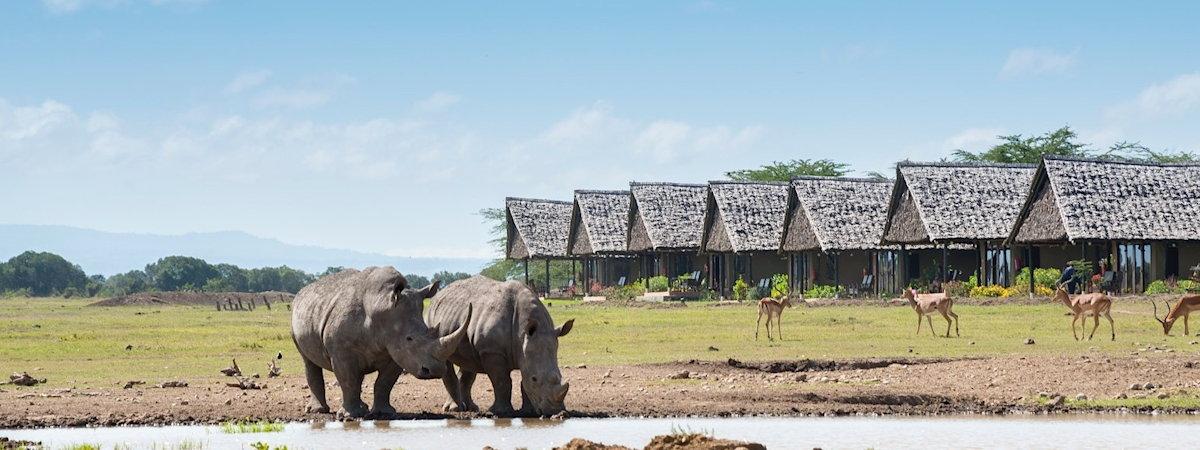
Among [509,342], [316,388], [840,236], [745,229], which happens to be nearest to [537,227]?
[745,229]

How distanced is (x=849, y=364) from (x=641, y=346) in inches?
235

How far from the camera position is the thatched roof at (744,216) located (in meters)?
61.8

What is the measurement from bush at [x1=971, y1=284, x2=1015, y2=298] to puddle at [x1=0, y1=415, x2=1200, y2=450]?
2787 cm

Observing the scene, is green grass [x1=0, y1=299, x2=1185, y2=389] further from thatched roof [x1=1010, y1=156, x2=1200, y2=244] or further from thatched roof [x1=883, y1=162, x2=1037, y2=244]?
thatched roof [x1=883, y1=162, x2=1037, y2=244]

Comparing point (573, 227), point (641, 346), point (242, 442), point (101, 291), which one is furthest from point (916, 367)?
point (101, 291)

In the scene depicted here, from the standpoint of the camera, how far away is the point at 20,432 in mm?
17906

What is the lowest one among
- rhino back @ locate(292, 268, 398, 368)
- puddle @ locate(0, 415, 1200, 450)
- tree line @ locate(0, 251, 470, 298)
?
puddle @ locate(0, 415, 1200, 450)

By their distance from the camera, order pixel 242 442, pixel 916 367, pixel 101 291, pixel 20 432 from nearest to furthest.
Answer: pixel 242 442 → pixel 20 432 → pixel 916 367 → pixel 101 291

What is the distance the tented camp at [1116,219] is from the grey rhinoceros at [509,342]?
30018 millimetres

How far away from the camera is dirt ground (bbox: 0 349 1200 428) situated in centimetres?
1953

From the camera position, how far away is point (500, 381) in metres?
18.2

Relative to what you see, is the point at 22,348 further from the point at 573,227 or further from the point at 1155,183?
the point at 573,227

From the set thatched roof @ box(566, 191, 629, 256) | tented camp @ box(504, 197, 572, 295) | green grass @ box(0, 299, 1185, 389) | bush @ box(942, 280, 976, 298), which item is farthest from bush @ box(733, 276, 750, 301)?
tented camp @ box(504, 197, 572, 295)

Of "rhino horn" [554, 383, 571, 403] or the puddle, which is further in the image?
"rhino horn" [554, 383, 571, 403]
